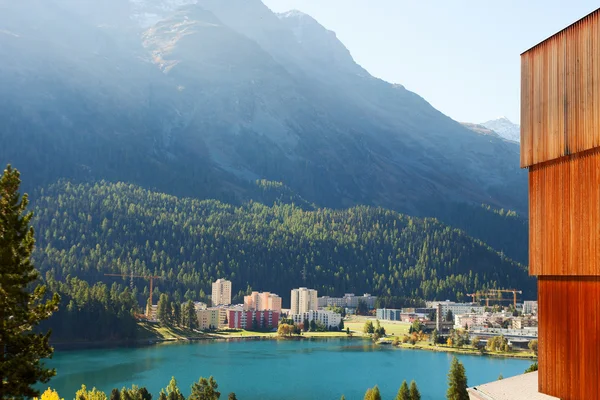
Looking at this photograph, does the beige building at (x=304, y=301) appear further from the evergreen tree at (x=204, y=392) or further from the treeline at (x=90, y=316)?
the evergreen tree at (x=204, y=392)

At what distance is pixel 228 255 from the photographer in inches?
7032

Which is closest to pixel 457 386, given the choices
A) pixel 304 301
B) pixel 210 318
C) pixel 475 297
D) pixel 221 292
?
pixel 210 318

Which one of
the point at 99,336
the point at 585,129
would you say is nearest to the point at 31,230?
the point at 585,129

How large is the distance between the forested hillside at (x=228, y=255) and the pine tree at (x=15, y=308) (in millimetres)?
137299

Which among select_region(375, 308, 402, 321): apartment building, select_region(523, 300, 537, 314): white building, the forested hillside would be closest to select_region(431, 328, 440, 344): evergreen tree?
select_region(375, 308, 402, 321): apartment building

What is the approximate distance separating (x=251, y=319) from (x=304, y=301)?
20908mm

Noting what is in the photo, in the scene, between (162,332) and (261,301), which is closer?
(162,332)

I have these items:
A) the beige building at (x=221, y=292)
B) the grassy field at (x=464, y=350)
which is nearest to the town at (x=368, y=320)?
the beige building at (x=221, y=292)

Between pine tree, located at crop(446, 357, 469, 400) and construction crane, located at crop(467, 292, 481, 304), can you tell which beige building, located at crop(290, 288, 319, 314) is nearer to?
construction crane, located at crop(467, 292, 481, 304)

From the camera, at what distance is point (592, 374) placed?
698 inches

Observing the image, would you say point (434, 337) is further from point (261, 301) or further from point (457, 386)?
point (457, 386)

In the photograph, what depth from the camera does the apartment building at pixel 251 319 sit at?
5507 inches

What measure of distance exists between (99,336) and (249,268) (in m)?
69.1

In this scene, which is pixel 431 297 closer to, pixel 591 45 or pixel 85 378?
pixel 85 378
